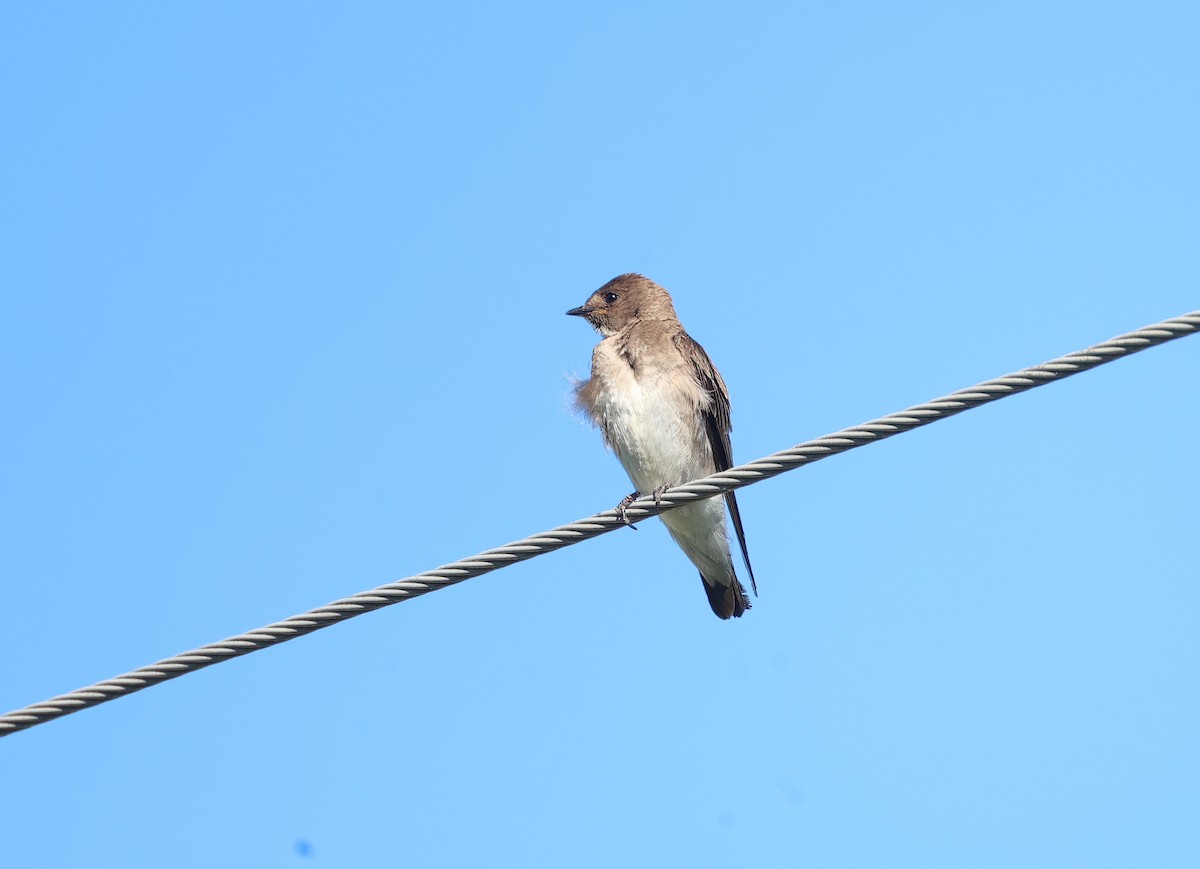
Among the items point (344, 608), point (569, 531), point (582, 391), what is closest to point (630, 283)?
point (582, 391)

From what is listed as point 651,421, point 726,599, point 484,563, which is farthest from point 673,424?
point 484,563

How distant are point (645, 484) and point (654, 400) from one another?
504 millimetres

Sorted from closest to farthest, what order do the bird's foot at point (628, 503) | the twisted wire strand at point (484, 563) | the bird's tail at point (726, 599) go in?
the twisted wire strand at point (484, 563), the bird's foot at point (628, 503), the bird's tail at point (726, 599)

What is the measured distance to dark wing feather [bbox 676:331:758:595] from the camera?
823 cm

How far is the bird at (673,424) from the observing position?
26.0 feet

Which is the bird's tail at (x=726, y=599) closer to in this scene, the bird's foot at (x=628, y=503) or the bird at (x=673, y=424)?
the bird at (x=673, y=424)

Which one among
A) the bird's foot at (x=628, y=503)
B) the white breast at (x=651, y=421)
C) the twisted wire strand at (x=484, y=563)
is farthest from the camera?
the white breast at (x=651, y=421)

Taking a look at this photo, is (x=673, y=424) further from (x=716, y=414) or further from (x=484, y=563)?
(x=484, y=563)

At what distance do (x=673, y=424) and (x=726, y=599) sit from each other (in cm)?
128

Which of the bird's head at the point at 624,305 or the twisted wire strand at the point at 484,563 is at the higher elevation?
the bird's head at the point at 624,305

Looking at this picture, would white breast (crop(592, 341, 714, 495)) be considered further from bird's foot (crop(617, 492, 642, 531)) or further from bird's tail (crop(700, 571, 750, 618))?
bird's tail (crop(700, 571, 750, 618))

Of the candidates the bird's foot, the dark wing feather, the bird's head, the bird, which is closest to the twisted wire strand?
the bird's foot

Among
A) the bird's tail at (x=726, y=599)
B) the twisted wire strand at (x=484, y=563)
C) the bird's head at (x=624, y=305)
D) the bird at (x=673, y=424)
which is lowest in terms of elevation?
the twisted wire strand at (x=484, y=563)

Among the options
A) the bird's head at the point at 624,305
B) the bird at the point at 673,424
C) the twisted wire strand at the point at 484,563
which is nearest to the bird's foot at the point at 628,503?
the bird at the point at 673,424
